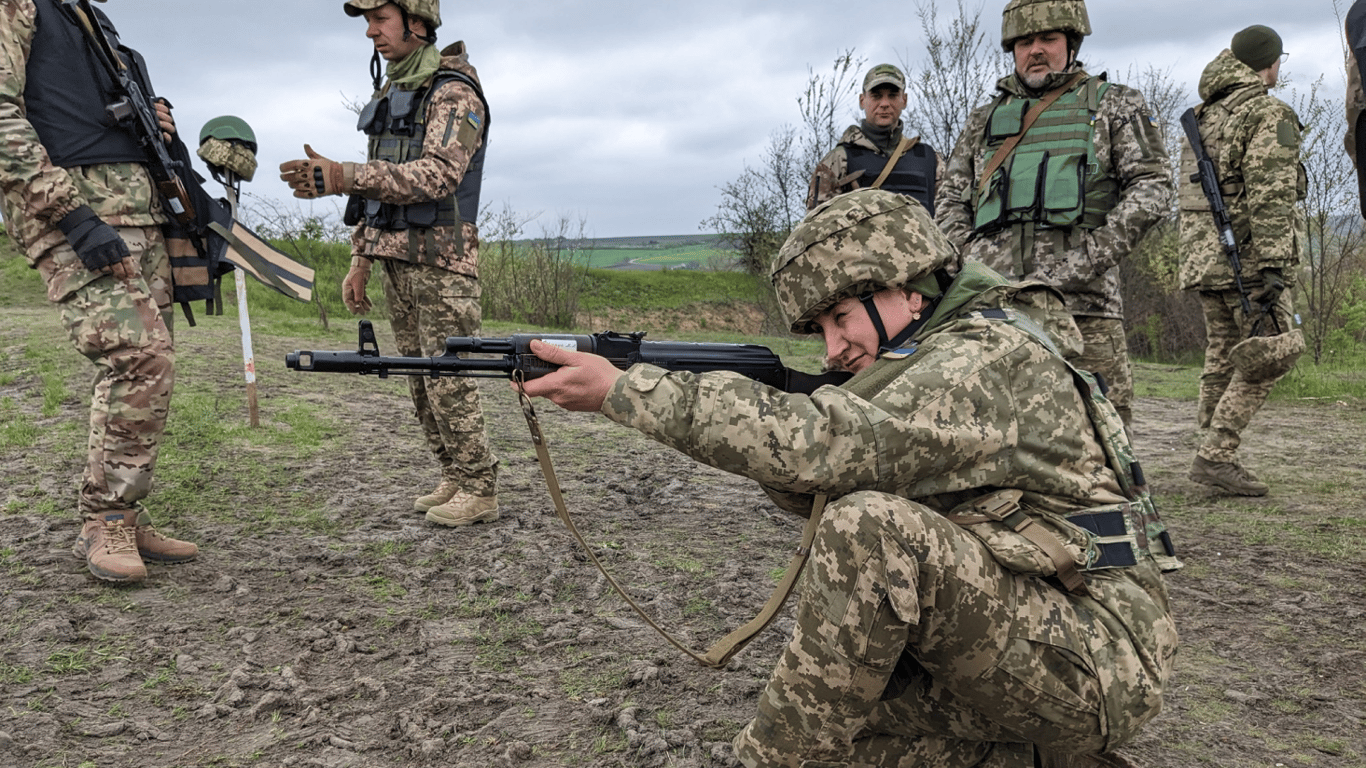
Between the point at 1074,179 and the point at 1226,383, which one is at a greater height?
the point at 1074,179

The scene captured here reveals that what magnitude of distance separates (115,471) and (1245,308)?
5890 millimetres

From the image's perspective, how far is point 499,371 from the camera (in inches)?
99.0

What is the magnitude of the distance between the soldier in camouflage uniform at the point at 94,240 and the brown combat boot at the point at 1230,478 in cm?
548

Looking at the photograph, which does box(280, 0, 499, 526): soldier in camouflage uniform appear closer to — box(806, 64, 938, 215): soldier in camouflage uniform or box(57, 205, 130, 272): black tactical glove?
box(57, 205, 130, 272): black tactical glove

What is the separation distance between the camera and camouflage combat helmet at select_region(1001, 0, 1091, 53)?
4297 mm

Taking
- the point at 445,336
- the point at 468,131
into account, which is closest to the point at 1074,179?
the point at 468,131

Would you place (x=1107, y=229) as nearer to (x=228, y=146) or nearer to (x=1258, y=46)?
(x=1258, y=46)

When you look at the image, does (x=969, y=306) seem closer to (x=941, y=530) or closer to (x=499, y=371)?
(x=941, y=530)

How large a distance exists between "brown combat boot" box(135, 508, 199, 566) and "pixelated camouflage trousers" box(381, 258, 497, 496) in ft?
3.94

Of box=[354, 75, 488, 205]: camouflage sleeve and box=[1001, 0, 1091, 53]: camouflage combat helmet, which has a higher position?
→ box=[1001, 0, 1091, 53]: camouflage combat helmet

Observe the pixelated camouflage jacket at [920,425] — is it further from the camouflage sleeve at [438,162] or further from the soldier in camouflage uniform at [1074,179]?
the camouflage sleeve at [438,162]

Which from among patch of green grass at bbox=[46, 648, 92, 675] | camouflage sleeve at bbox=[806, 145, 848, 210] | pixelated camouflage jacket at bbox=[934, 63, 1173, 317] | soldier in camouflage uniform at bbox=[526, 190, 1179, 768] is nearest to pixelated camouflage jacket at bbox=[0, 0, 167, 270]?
patch of green grass at bbox=[46, 648, 92, 675]

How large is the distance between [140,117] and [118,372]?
106 cm

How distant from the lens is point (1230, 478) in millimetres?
5375
